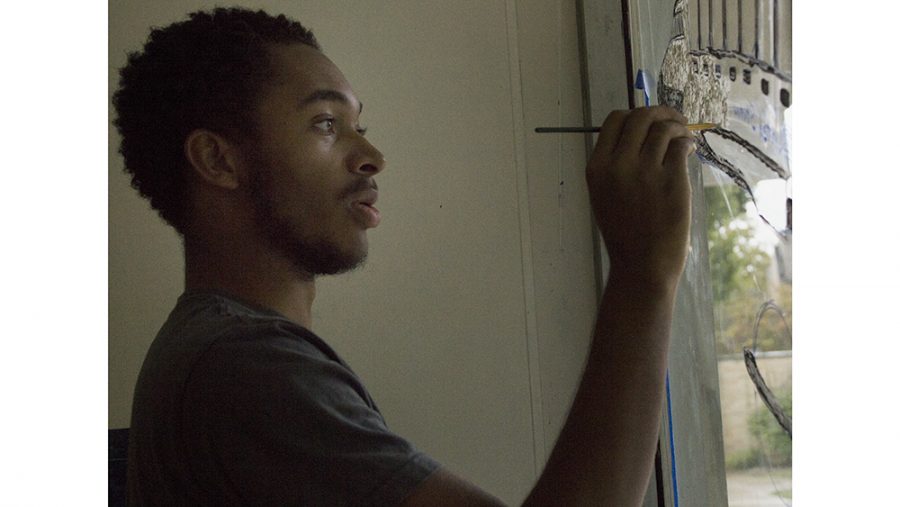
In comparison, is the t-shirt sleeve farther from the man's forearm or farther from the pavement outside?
the pavement outside

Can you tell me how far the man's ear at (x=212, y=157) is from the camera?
3.31ft

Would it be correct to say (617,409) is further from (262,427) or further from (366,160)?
(366,160)

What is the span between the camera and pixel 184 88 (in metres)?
1.04

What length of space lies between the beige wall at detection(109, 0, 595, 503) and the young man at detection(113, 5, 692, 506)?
0.10 ft

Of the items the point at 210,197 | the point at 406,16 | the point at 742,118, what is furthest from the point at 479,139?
the point at 742,118

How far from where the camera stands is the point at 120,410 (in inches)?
39.6

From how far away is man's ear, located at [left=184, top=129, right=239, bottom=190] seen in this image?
3.31 ft

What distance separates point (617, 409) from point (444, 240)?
18.9 inches

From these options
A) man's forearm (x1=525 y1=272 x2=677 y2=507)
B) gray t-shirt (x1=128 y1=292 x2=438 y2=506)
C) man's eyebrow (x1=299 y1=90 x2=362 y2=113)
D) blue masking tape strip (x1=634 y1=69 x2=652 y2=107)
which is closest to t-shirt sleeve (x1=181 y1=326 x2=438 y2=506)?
gray t-shirt (x1=128 y1=292 x2=438 y2=506)

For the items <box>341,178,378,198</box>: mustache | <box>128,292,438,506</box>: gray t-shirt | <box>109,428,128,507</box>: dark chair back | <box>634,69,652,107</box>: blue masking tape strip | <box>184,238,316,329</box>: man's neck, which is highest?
<box>634,69,652,107</box>: blue masking tape strip

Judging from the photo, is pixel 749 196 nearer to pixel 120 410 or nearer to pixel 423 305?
pixel 423 305

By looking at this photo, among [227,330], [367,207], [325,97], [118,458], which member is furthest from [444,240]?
[118,458]

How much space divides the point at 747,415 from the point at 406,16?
0.62 metres
